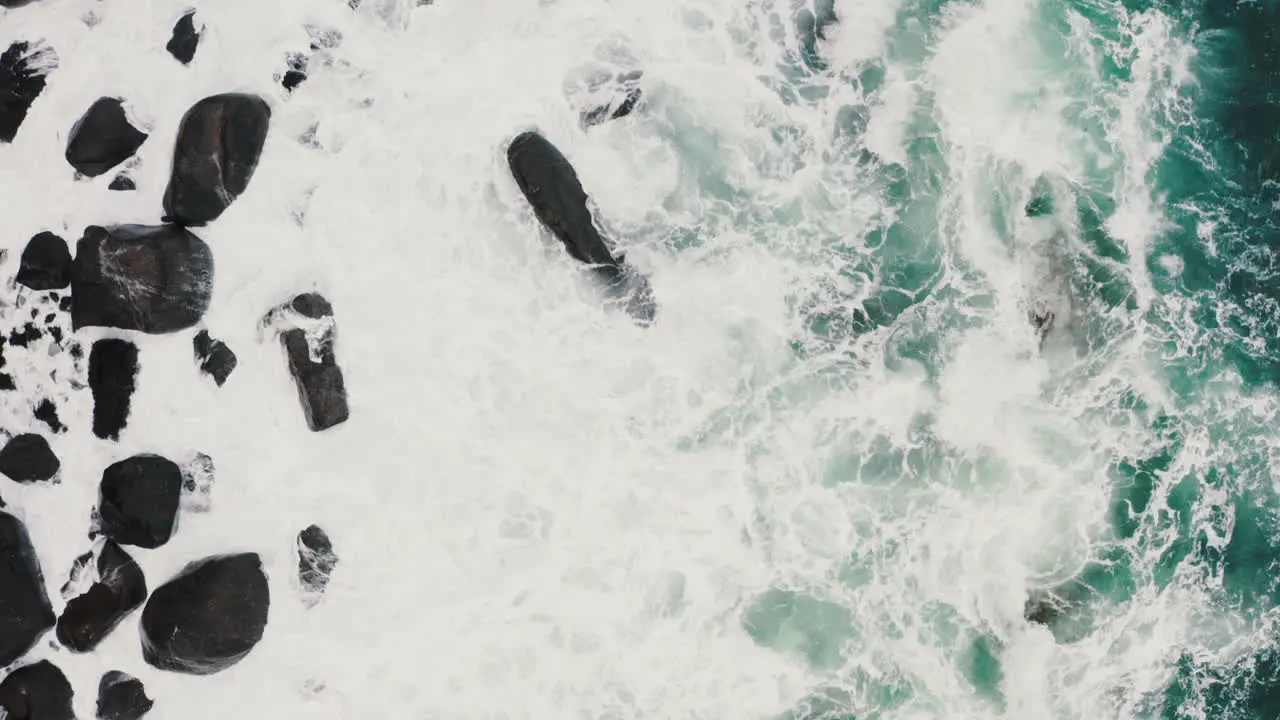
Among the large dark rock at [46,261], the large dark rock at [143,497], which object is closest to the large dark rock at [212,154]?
the large dark rock at [46,261]

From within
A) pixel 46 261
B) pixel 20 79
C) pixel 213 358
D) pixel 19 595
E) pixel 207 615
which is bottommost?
pixel 19 595

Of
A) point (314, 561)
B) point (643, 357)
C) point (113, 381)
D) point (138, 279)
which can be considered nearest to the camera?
point (138, 279)

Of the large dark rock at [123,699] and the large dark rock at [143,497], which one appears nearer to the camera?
the large dark rock at [143,497]

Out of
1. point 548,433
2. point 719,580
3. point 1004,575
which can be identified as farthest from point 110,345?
point 1004,575

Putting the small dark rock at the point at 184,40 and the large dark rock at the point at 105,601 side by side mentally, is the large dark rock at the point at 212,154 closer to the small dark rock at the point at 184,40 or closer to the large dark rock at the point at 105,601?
the small dark rock at the point at 184,40

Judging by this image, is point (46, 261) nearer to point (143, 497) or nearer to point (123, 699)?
point (143, 497)

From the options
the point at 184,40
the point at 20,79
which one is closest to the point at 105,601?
the point at 20,79

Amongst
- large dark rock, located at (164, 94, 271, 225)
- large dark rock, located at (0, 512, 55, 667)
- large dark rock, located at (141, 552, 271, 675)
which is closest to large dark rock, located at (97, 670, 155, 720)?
large dark rock, located at (141, 552, 271, 675)
